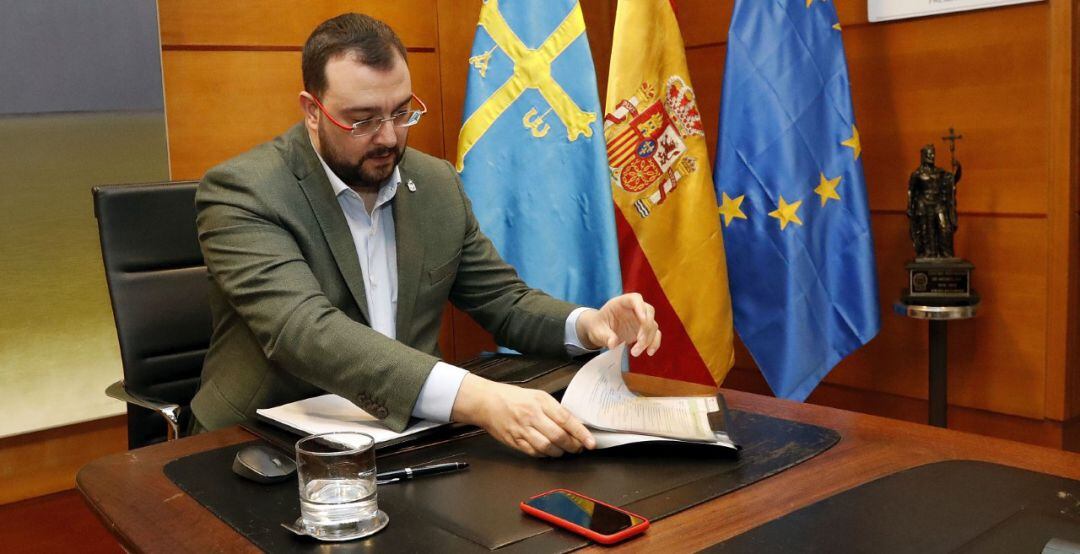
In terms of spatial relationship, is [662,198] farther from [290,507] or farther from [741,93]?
[290,507]

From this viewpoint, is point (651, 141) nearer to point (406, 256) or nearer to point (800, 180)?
point (800, 180)

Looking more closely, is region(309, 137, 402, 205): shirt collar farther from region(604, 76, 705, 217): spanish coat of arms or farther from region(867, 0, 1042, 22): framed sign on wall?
region(867, 0, 1042, 22): framed sign on wall

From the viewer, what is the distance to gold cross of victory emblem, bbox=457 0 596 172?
9.74 ft

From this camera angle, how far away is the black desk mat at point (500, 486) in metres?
1.04

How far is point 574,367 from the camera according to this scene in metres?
1.71

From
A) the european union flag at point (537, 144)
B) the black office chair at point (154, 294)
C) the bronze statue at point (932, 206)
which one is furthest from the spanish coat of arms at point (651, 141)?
the black office chair at point (154, 294)

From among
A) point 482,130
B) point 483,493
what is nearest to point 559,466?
point 483,493

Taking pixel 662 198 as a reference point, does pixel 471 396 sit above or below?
below

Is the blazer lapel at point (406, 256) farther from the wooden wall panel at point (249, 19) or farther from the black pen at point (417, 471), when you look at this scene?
the wooden wall panel at point (249, 19)

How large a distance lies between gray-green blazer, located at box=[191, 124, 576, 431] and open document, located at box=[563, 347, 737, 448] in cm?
24

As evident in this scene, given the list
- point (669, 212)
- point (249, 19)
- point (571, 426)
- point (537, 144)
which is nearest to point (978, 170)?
point (669, 212)

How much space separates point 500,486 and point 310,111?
0.97m

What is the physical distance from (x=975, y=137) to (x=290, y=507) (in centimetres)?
263

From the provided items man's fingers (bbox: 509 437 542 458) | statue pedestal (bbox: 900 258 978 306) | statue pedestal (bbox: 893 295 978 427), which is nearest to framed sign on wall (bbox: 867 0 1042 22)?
statue pedestal (bbox: 900 258 978 306)
